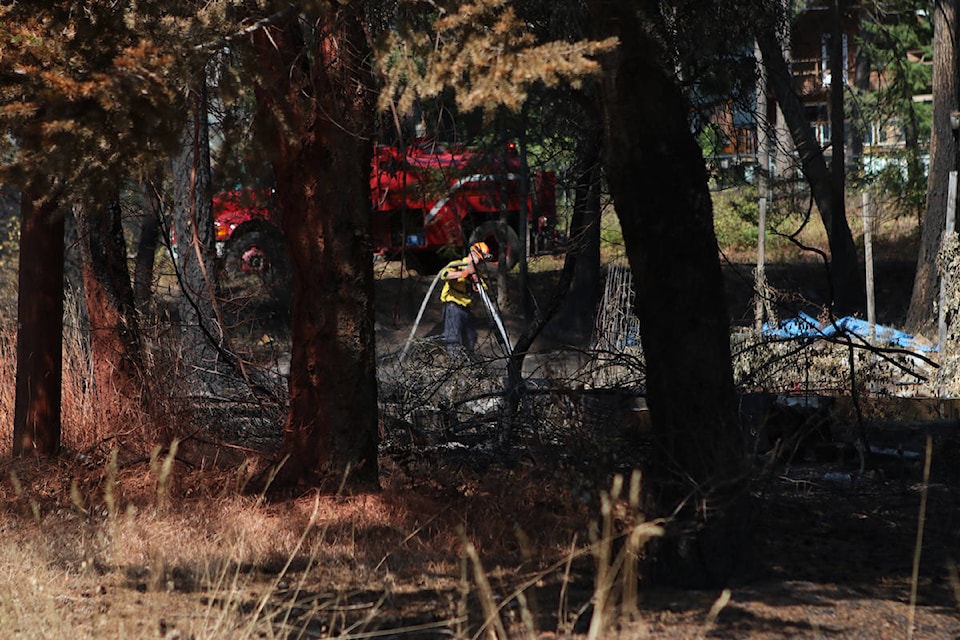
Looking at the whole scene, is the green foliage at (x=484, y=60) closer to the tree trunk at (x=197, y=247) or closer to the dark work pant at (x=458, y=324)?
the tree trunk at (x=197, y=247)

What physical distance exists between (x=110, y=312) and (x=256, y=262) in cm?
517

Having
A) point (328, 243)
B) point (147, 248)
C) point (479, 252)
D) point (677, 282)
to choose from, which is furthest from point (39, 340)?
point (677, 282)

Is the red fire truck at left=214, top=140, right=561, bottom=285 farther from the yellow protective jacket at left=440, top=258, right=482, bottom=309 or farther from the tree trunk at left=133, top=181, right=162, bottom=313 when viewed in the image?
the tree trunk at left=133, top=181, right=162, bottom=313

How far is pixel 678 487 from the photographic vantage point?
4.98 metres

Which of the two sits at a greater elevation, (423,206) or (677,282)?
(423,206)

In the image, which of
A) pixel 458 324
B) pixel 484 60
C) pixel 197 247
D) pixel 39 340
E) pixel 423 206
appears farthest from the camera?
pixel 458 324

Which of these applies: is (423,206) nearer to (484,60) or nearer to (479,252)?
(479,252)

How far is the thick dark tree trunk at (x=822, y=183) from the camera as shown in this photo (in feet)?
33.6

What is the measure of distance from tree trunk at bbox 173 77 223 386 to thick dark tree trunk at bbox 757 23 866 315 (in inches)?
171

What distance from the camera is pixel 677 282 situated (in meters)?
4.88

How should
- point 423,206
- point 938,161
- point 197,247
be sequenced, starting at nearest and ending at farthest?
point 197,247 < point 423,206 < point 938,161

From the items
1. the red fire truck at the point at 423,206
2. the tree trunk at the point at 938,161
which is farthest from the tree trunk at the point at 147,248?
the tree trunk at the point at 938,161

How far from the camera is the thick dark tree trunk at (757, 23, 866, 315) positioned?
10254 mm

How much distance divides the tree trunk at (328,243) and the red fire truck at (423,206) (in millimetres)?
226
